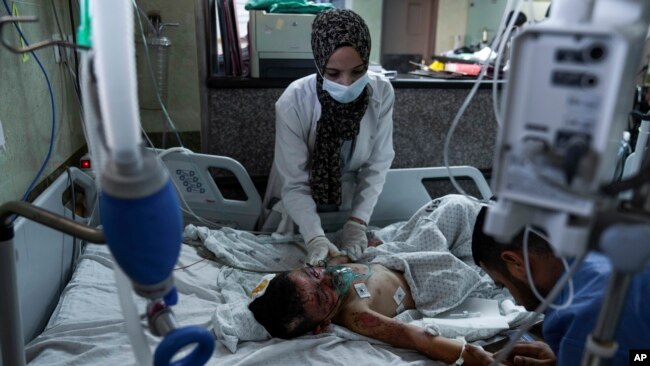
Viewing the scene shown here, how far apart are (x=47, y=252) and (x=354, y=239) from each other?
102 cm

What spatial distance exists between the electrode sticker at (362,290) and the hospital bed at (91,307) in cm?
18

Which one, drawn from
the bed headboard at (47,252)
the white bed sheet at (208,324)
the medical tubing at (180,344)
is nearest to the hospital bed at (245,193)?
the white bed sheet at (208,324)

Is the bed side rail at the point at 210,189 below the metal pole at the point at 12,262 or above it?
below

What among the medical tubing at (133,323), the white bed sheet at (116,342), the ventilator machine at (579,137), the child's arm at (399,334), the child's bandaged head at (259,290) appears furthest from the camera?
the child's bandaged head at (259,290)

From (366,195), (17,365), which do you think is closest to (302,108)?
(366,195)

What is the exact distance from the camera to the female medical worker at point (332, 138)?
5.41 ft

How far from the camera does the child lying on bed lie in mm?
1342

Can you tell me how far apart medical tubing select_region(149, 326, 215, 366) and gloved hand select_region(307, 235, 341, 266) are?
121 cm

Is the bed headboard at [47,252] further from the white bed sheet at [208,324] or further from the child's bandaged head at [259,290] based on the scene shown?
the child's bandaged head at [259,290]

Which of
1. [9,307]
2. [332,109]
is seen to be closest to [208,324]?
[9,307]

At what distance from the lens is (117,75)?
1.28 feet

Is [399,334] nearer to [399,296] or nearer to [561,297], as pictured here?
[399,296]

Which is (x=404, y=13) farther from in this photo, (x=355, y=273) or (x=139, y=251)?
(x=139, y=251)

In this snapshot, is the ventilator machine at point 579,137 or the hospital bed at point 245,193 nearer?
the ventilator machine at point 579,137
